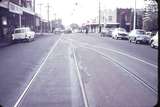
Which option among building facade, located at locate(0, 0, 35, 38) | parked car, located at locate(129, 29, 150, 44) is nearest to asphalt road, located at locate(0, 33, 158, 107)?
parked car, located at locate(129, 29, 150, 44)

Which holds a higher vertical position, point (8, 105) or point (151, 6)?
point (151, 6)

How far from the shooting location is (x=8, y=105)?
7570mm

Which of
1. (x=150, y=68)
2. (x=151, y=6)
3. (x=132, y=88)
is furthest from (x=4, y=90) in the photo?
(x=151, y=6)

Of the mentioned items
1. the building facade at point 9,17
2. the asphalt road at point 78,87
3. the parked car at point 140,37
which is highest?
the building facade at point 9,17

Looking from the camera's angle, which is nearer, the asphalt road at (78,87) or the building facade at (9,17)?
the asphalt road at (78,87)

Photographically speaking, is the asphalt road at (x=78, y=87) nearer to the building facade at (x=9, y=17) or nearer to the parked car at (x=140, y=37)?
the parked car at (x=140, y=37)

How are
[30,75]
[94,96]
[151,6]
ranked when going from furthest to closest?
[151,6]
[30,75]
[94,96]

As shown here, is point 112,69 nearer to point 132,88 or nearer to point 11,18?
point 132,88

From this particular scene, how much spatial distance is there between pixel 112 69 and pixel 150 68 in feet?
5.35

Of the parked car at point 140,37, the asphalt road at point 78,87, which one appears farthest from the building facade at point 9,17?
the asphalt road at point 78,87

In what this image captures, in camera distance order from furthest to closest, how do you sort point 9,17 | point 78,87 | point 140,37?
point 9,17 < point 140,37 < point 78,87

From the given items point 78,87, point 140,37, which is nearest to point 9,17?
point 140,37

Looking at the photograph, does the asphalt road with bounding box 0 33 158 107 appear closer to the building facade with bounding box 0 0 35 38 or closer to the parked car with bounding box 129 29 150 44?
the parked car with bounding box 129 29 150 44

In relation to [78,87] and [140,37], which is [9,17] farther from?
[78,87]
